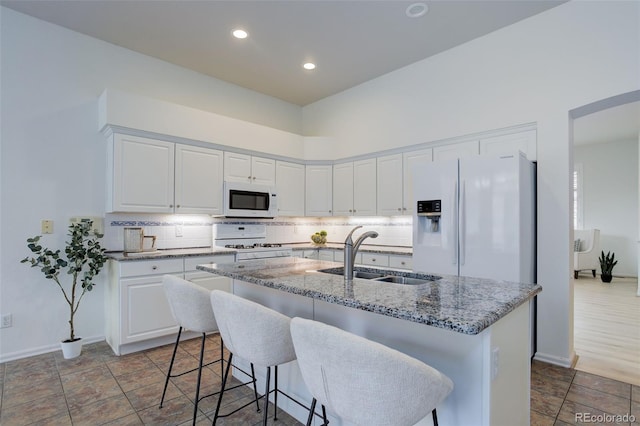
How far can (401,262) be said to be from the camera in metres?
3.73

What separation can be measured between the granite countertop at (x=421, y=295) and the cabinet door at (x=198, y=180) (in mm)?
1833

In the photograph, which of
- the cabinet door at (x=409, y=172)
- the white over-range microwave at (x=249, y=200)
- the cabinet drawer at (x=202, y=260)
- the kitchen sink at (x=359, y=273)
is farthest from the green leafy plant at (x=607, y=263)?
the cabinet drawer at (x=202, y=260)

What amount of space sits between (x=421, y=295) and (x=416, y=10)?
107 inches

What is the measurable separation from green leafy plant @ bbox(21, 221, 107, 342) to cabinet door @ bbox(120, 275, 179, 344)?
370 mm

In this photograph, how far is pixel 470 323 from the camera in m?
1.04

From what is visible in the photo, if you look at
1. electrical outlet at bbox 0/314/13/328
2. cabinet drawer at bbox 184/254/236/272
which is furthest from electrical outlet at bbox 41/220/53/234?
cabinet drawer at bbox 184/254/236/272

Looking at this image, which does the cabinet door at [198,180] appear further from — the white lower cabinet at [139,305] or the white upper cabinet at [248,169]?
the white lower cabinet at [139,305]

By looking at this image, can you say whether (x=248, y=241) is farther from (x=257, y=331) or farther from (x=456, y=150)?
(x=257, y=331)

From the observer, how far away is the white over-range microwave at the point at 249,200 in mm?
4004

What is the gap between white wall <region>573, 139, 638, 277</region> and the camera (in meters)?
7.03

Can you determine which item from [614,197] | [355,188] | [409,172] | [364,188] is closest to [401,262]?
[409,172]

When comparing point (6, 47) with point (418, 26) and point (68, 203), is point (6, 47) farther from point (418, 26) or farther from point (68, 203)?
point (418, 26)

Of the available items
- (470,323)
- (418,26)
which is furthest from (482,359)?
(418,26)

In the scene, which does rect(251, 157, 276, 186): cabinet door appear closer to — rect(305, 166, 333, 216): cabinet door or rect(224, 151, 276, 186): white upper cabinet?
rect(224, 151, 276, 186): white upper cabinet
